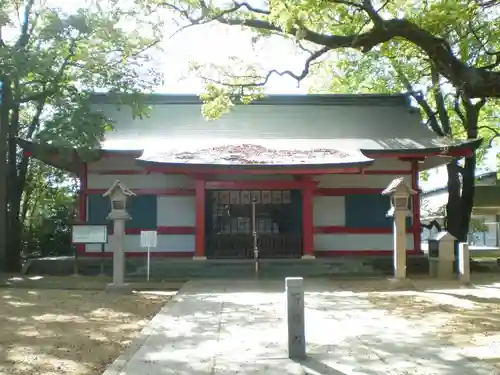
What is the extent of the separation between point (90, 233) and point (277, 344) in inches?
350

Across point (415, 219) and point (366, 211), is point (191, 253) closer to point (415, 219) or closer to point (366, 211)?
point (366, 211)

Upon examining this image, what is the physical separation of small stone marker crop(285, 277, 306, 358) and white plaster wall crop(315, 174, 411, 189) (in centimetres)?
1140

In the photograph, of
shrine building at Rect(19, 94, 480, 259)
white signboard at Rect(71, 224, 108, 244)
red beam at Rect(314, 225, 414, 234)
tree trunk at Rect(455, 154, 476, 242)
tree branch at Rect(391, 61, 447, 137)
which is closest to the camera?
white signboard at Rect(71, 224, 108, 244)

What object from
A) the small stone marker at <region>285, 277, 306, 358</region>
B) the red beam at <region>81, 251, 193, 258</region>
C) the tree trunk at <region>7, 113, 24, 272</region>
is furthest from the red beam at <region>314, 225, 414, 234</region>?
the small stone marker at <region>285, 277, 306, 358</region>

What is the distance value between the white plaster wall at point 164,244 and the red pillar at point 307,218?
11.6 ft

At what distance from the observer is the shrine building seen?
16.5m

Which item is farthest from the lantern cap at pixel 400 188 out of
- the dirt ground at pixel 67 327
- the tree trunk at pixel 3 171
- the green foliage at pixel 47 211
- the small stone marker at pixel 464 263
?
the green foliage at pixel 47 211

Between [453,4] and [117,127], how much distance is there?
12.5 m

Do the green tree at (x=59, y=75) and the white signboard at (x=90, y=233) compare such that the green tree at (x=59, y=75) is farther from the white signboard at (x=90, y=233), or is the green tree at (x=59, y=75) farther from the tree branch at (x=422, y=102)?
the tree branch at (x=422, y=102)

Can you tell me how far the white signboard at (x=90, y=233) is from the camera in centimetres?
1468

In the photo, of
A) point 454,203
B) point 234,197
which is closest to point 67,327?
point 234,197

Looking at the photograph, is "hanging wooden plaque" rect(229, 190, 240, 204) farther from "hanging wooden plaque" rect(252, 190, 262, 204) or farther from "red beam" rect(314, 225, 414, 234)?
"red beam" rect(314, 225, 414, 234)

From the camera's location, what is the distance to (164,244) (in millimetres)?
17453

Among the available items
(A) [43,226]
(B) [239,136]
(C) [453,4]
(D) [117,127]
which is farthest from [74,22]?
(A) [43,226]
